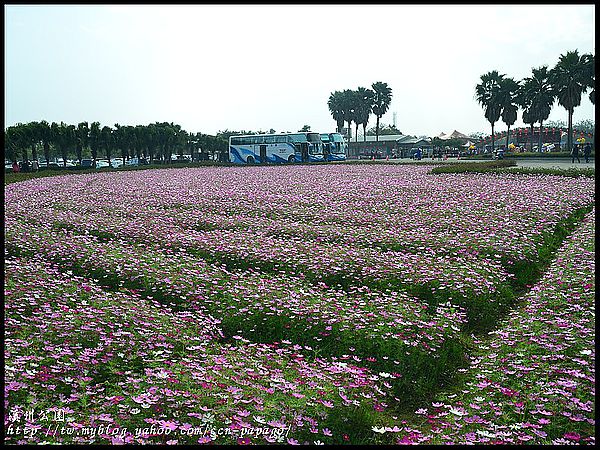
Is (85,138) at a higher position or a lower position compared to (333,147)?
higher

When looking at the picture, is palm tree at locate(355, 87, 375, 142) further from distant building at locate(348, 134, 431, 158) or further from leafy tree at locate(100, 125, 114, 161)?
leafy tree at locate(100, 125, 114, 161)

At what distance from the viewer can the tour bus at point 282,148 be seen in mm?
54281

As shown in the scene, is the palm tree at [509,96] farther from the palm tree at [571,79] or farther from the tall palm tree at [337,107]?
the tall palm tree at [337,107]

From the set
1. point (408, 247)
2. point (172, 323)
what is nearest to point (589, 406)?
point (172, 323)

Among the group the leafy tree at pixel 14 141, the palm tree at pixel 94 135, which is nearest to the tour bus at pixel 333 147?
the palm tree at pixel 94 135

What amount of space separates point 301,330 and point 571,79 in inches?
2470

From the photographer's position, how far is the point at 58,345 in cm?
648

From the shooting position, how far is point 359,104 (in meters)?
98.1

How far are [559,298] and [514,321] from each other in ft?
3.32

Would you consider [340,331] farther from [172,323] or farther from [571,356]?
[571,356]

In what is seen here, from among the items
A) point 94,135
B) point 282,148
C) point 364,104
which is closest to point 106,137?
point 94,135

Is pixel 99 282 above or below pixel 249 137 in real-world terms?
below

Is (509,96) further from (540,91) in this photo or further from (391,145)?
(391,145)

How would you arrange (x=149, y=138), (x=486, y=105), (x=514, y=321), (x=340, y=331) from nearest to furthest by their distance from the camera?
(x=340, y=331) < (x=514, y=321) < (x=149, y=138) < (x=486, y=105)
